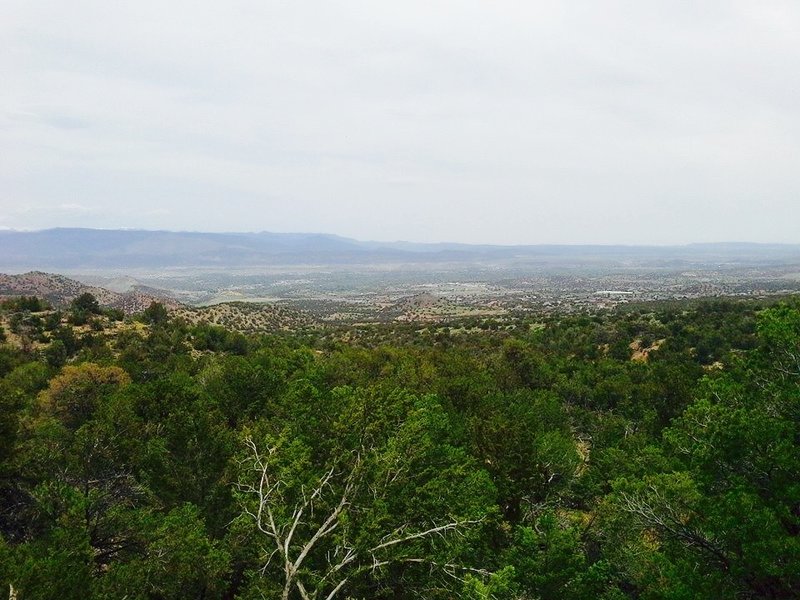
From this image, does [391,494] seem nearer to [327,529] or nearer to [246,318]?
[327,529]

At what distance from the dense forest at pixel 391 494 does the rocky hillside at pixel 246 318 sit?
51.6m

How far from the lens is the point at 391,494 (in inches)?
563

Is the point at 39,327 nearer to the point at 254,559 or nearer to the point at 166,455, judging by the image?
the point at 166,455

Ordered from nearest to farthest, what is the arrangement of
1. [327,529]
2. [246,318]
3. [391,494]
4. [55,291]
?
[327,529]
[391,494]
[246,318]
[55,291]

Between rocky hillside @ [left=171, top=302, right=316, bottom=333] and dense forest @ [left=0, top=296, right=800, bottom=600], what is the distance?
169 ft

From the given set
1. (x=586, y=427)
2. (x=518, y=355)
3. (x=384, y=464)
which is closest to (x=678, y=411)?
(x=586, y=427)

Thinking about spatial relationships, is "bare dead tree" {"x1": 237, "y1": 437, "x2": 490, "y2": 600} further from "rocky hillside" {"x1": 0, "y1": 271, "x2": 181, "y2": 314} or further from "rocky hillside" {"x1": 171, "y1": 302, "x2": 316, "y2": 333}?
"rocky hillside" {"x1": 0, "y1": 271, "x2": 181, "y2": 314}

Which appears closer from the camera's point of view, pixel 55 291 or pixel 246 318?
pixel 246 318

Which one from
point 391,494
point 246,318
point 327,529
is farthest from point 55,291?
point 327,529

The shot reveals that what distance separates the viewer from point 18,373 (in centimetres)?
3077

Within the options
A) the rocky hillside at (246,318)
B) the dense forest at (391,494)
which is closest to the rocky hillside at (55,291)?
the rocky hillside at (246,318)

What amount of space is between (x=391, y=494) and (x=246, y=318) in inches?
3034

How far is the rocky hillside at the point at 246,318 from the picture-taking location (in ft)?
258

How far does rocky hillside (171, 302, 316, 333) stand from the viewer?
78562 millimetres
